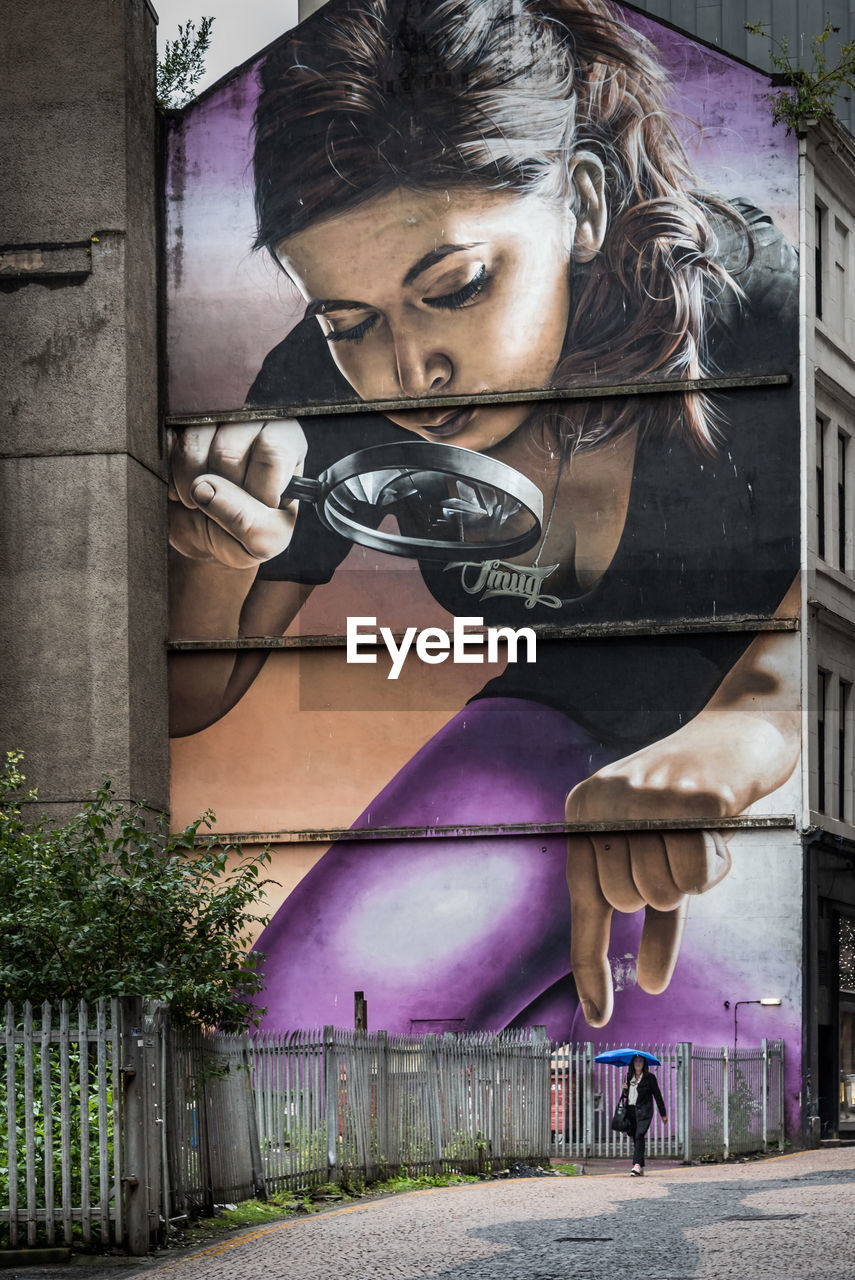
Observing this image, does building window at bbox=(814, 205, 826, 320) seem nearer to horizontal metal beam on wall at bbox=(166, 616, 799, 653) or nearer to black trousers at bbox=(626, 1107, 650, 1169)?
horizontal metal beam on wall at bbox=(166, 616, 799, 653)

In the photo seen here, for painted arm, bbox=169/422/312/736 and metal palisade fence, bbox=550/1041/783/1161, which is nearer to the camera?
metal palisade fence, bbox=550/1041/783/1161

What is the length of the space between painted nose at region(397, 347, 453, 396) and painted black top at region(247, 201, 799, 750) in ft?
12.5

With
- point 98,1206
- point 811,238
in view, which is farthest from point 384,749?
point 98,1206

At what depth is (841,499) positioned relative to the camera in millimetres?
34781

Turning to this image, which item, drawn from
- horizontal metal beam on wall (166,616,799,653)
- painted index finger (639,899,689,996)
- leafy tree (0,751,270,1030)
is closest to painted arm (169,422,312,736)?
horizontal metal beam on wall (166,616,799,653)

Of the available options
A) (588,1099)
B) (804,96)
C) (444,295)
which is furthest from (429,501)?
(588,1099)

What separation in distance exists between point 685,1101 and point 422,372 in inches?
531

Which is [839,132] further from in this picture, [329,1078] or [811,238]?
[329,1078]

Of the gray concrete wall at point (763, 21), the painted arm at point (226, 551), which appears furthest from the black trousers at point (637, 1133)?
the gray concrete wall at point (763, 21)

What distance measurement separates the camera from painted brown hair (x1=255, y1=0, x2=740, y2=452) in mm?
33125

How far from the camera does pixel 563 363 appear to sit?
3350 centimetres

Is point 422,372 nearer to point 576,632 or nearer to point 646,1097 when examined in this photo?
point 576,632

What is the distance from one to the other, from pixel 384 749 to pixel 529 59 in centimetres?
1268

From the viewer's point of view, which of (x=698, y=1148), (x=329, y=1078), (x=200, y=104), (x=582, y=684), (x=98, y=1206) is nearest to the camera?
(x=98, y=1206)
